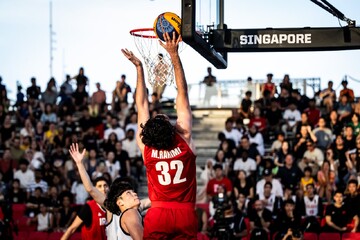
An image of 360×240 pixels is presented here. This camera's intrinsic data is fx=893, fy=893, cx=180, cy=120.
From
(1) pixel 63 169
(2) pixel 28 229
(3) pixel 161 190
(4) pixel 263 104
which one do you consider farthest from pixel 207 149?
(3) pixel 161 190

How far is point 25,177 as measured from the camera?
23812 millimetres

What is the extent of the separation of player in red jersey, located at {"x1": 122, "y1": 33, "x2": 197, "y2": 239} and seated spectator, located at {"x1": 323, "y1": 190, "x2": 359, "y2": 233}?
991 cm

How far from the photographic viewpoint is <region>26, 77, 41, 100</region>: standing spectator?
28.8 metres

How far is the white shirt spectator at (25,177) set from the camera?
78.0ft

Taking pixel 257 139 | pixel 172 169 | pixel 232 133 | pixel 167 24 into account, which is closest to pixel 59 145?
pixel 232 133

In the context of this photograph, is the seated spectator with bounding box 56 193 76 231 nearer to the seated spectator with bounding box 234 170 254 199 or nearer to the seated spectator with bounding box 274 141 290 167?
the seated spectator with bounding box 234 170 254 199

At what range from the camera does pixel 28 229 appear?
72.2 feet

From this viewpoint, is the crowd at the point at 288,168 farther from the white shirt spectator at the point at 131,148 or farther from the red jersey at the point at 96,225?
the red jersey at the point at 96,225

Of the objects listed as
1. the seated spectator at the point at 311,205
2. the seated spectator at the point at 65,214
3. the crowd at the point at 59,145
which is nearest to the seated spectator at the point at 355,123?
the seated spectator at the point at 311,205

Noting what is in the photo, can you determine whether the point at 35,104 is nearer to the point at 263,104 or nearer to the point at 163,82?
the point at 263,104

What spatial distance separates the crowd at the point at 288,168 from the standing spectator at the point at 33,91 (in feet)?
23.5

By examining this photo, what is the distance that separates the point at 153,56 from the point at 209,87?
17652mm

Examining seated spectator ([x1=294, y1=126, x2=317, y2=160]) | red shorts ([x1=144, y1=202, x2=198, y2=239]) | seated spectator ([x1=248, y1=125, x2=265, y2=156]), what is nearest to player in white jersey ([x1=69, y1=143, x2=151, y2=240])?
red shorts ([x1=144, y1=202, x2=198, y2=239])

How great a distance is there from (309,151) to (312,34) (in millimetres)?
10976
